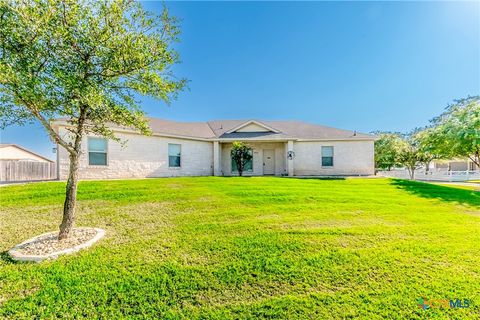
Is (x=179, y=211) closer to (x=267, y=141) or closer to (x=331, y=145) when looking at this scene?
(x=267, y=141)

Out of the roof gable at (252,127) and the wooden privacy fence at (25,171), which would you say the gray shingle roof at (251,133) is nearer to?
the roof gable at (252,127)

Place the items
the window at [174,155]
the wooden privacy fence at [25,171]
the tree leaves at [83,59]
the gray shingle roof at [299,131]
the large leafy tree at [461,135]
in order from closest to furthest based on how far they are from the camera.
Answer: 1. the tree leaves at [83,59]
2. the large leafy tree at [461,135]
3. the wooden privacy fence at [25,171]
4. the window at [174,155]
5. the gray shingle roof at [299,131]

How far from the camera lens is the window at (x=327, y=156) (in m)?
16.7

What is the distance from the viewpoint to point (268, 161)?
17.5 meters

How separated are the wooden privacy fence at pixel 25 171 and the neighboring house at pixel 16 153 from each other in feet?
38.5

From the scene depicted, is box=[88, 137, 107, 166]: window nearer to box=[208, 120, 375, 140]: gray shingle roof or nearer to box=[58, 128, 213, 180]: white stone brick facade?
box=[58, 128, 213, 180]: white stone brick facade

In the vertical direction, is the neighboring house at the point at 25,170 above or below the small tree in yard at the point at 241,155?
below

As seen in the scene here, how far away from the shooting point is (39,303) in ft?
9.67

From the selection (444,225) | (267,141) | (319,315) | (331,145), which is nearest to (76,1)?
(319,315)

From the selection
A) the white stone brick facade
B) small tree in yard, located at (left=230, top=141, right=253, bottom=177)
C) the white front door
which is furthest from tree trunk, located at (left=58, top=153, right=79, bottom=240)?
the white front door

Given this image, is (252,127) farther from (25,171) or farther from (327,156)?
(25,171)

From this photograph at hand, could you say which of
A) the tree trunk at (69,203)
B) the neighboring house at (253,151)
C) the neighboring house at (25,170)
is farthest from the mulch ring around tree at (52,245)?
the neighboring house at (25,170)

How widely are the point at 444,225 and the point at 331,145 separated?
37.4ft

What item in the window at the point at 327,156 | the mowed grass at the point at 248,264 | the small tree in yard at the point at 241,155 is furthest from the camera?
the window at the point at 327,156
